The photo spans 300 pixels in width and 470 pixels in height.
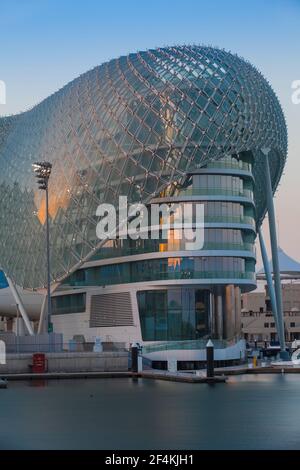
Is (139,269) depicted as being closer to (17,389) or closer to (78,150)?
(78,150)

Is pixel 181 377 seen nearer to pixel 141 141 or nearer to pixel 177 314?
pixel 177 314

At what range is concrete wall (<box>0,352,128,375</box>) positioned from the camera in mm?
A: 63406

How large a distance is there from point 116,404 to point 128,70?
4459cm

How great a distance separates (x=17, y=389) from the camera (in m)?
53.5

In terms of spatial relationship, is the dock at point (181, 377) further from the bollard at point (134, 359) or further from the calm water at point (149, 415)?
the calm water at point (149, 415)

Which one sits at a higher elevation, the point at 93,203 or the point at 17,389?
the point at 93,203

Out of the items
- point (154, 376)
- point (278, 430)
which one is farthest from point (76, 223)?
point (278, 430)
